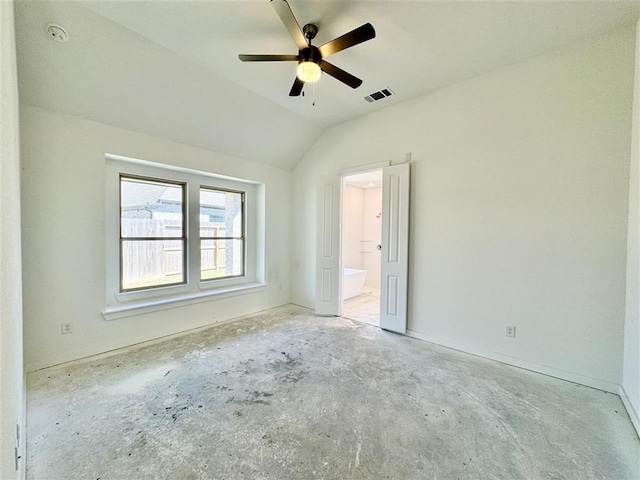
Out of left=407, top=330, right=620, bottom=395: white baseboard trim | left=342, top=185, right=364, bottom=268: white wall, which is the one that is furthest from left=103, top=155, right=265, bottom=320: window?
left=407, top=330, right=620, bottom=395: white baseboard trim

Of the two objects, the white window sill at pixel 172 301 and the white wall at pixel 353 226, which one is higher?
the white wall at pixel 353 226

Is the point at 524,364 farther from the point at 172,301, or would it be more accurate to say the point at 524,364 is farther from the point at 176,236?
the point at 176,236

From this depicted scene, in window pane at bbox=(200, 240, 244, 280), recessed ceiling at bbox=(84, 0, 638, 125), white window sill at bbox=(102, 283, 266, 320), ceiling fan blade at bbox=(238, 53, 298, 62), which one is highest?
recessed ceiling at bbox=(84, 0, 638, 125)

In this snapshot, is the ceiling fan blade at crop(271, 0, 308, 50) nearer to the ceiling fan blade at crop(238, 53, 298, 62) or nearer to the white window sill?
the ceiling fan blade at crop(238, 53, 298, 62)

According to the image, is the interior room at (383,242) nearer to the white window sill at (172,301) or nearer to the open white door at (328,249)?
the white window sill at (172,301)

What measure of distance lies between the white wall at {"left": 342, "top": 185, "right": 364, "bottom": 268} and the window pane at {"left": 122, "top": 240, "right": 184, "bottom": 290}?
13.3 ft

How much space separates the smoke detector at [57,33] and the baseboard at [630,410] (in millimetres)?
5371

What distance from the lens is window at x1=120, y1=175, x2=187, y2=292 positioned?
3336mm

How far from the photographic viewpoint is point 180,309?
143 inches

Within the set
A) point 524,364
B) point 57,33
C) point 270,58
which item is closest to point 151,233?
point 57,33

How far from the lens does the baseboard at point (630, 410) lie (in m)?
1.87

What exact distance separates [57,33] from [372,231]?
6318 mm

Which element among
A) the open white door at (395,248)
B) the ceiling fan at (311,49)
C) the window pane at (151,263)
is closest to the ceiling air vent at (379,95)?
the open white door at (395,248)

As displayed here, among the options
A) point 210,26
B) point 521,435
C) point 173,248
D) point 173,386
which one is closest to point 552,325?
point 521,435
